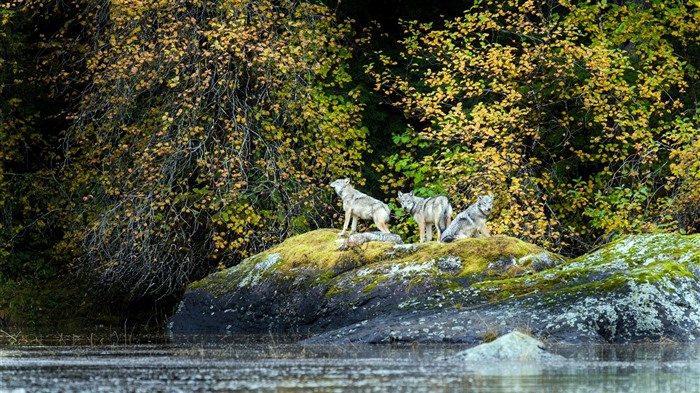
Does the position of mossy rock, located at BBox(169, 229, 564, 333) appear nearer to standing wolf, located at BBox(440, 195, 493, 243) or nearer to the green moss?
standing wolf, located at BBox(440, 195, 493, 243)

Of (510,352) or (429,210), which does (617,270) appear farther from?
(510,352)

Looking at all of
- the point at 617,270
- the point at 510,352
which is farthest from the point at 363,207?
the point at 510,352

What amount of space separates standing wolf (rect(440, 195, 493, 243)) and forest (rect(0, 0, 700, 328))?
3574mm

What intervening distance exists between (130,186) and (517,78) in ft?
26.3

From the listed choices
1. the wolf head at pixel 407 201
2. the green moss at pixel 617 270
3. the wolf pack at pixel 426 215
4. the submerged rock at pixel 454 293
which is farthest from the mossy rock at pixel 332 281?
the wolf head at pixel 407 201

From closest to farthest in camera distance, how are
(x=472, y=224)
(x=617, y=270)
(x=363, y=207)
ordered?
1. (x=617, y=270)
2. (x=472, y=224)
3. (x=363, y=207)

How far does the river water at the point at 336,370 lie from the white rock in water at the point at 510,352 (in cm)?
22

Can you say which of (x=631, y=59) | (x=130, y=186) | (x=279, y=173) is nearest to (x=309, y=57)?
(x=279, y=173)

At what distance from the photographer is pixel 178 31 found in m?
23.5

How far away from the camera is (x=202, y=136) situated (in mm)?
22922

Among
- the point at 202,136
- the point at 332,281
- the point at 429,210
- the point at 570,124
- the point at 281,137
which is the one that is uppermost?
the point at 202,136

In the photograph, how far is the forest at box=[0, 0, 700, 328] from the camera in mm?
22734

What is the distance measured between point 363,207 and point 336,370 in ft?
27.0

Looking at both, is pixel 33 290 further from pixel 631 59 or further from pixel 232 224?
pixel 631 59
